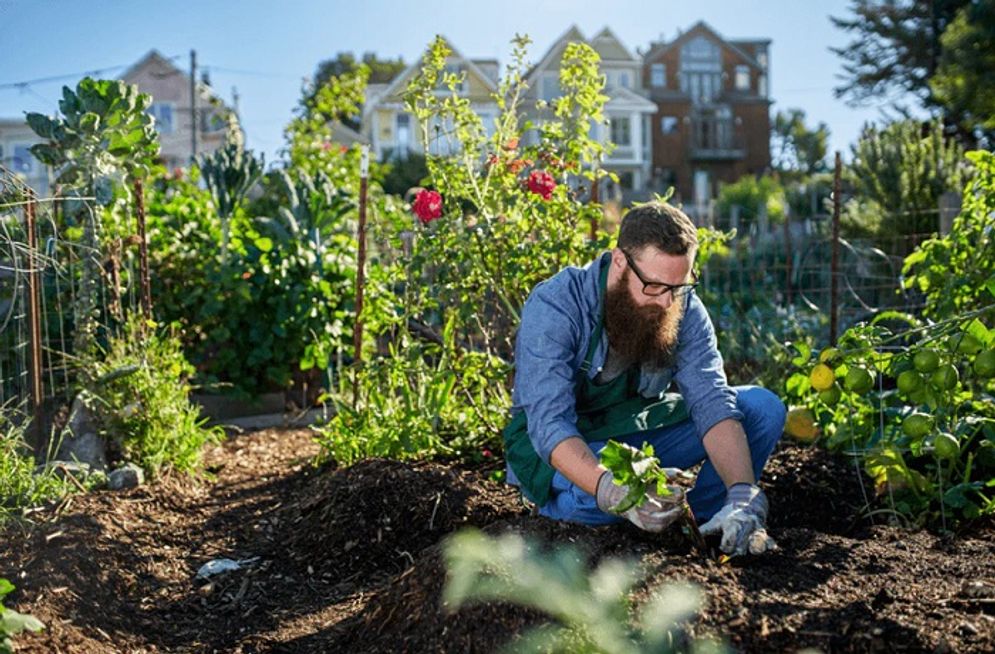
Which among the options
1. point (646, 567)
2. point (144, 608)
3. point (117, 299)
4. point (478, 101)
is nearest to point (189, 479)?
point (117, 299)

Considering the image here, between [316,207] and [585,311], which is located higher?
[316,207]

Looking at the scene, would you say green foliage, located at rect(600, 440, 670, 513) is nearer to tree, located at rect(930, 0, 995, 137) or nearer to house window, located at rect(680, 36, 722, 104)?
tree, located at rect(930, 0, 995, 137)

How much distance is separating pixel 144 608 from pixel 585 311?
63.0 inches

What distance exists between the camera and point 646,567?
2391 millimetres

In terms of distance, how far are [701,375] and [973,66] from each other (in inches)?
774

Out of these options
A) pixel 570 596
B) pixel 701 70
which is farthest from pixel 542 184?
pixel 701 70

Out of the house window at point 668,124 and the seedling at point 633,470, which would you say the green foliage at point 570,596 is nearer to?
the seedling at point 633,470

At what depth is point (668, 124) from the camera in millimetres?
42031

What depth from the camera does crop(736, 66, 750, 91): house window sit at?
4369cm

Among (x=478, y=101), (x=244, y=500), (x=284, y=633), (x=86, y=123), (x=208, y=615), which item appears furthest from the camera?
(x=478, y=101)

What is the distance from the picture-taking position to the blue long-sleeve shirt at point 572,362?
114 inches

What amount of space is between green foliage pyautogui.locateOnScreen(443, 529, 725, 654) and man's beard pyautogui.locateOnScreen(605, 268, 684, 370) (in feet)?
2.54

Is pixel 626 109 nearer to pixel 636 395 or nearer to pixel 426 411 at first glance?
Answer: pixel 426 411

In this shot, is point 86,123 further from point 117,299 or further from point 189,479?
point 189,479
